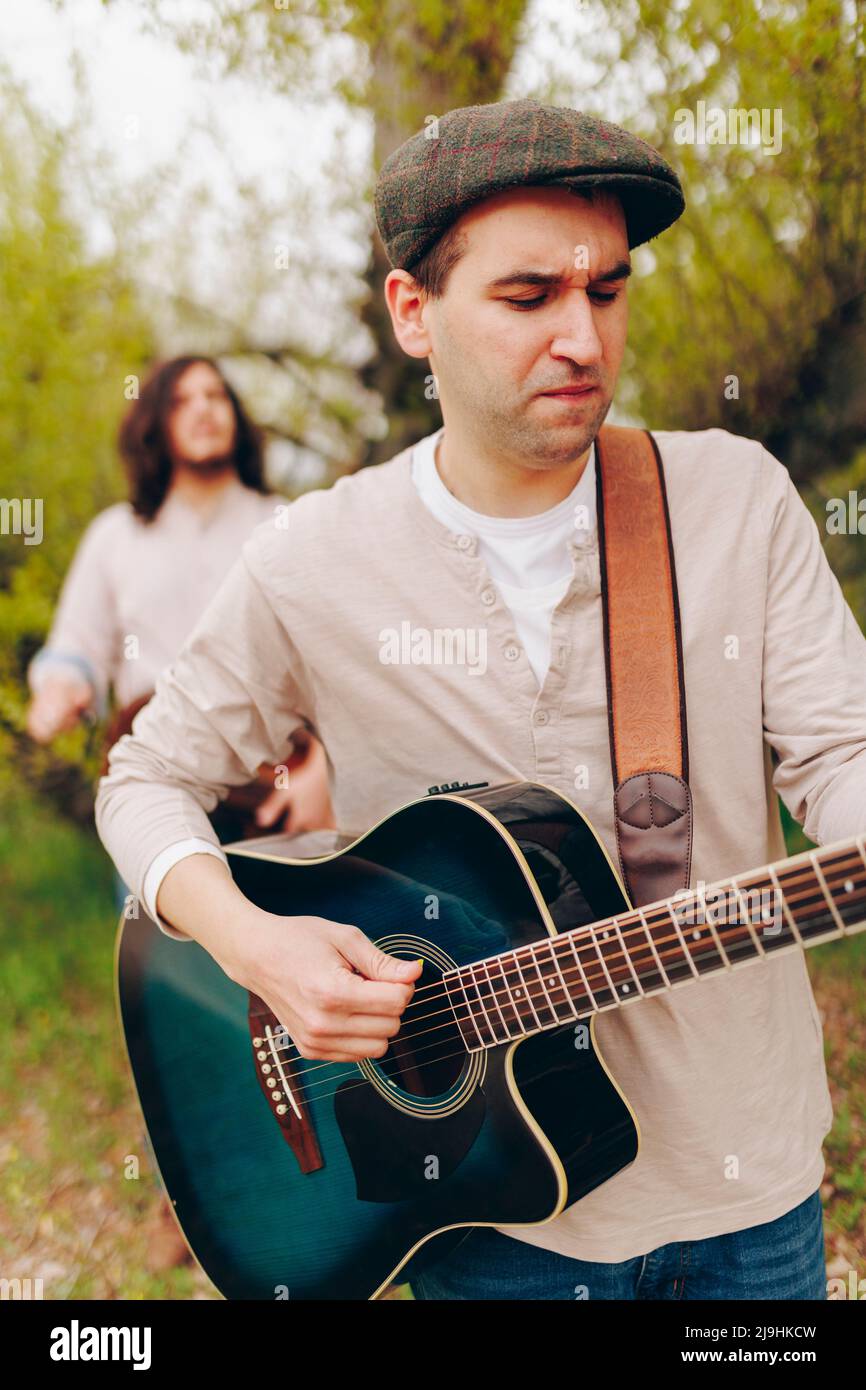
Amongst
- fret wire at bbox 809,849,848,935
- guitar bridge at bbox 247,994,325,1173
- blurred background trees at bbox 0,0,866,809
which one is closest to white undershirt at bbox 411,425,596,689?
fret wire at bbox 809,849,848,935

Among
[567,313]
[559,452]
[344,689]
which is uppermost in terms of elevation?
[567,313]

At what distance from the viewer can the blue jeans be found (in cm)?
152

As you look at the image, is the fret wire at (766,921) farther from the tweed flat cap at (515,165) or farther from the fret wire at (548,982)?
the tweed flat cap at (515,165)

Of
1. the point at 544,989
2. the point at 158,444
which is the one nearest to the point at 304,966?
the point at 544,989

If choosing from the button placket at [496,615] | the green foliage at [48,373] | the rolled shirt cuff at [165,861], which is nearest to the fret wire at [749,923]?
the button placket at [496,615]

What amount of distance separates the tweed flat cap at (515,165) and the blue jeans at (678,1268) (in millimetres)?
1427

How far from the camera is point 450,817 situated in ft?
5.02

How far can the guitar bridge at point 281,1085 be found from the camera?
1674mm

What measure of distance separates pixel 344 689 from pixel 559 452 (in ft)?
1.61

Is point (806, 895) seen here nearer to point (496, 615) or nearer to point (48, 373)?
point (496, 615)

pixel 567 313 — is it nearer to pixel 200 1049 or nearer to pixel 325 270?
pixel 200 1049

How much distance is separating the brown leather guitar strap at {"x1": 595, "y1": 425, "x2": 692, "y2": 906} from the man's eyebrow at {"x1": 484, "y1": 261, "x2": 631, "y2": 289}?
31 centimetres

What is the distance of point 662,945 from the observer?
135 centimetres

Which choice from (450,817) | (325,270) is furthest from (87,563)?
(450,817)
